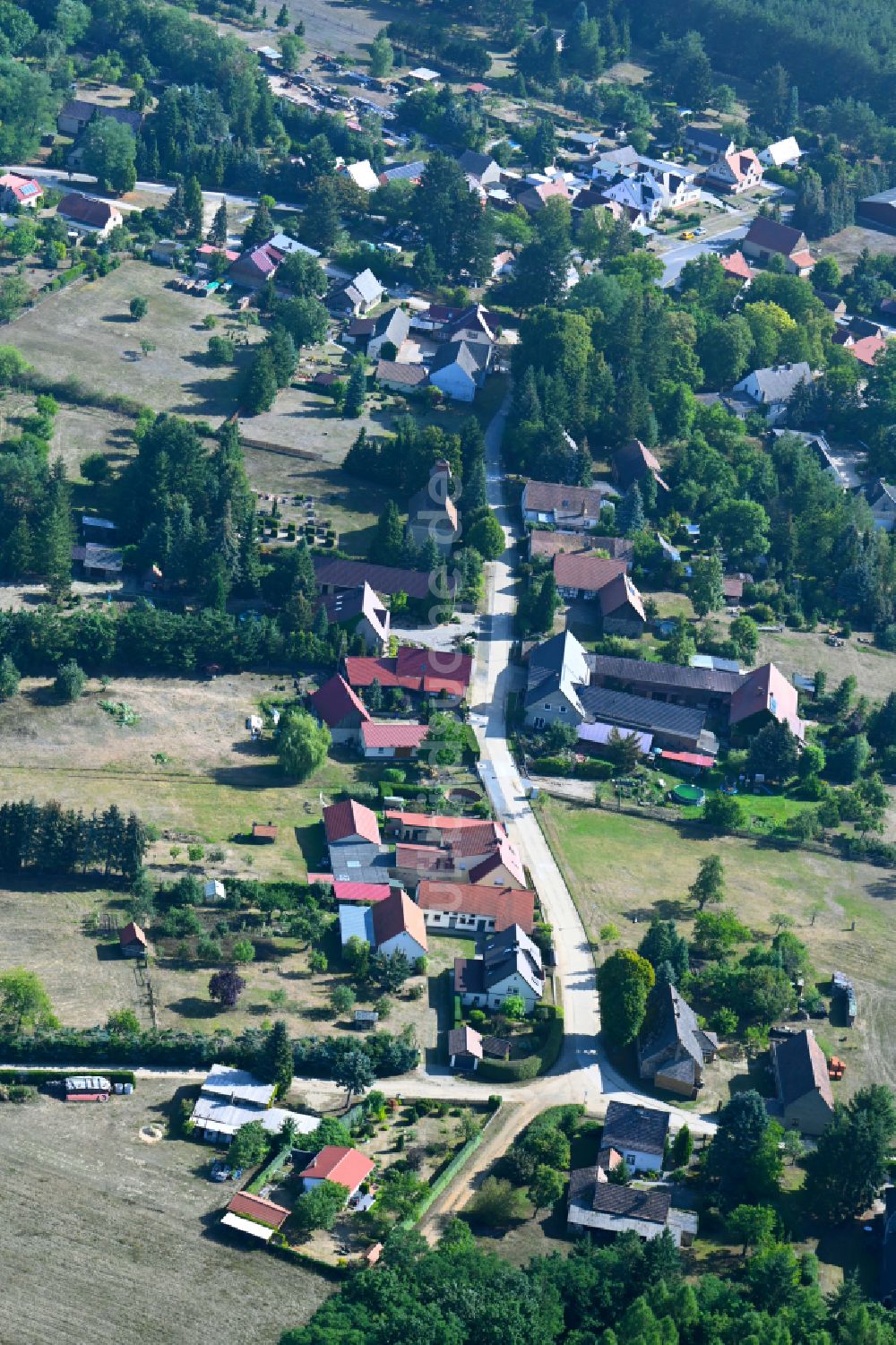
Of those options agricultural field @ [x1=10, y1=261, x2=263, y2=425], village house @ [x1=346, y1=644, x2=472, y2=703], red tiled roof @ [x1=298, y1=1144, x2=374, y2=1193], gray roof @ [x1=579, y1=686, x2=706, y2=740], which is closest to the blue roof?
red tiled roof @ [x1=298, y1=1144, x2=374, y2=1193]

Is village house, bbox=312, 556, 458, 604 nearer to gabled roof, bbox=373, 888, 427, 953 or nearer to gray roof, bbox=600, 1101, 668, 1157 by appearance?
gabled roof, bbox=373, 888, 427, 953

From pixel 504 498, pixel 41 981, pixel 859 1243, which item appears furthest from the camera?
pixel 504 498

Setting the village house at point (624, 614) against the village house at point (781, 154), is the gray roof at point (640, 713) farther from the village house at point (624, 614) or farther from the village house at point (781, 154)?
the village house at point (781, 154)

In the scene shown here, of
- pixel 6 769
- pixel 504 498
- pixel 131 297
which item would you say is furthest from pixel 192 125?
pixel 6 769

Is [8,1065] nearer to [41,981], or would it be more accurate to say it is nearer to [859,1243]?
[41,981]

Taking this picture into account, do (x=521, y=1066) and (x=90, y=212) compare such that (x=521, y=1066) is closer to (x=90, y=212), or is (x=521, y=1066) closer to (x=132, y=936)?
(x=132, y=936)
